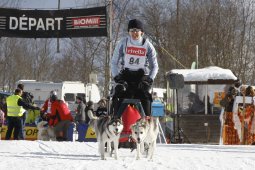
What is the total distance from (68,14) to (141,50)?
46.5ft

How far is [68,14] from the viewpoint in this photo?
2156cm

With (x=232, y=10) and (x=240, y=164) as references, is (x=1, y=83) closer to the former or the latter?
(x=232, y=10)

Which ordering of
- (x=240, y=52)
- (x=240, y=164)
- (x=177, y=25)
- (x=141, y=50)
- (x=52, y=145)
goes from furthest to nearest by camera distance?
(x=177, y=25) < (x=240, y=52) < (x=52, y=145) < (x=141, y=50) < (x=240, y=164)

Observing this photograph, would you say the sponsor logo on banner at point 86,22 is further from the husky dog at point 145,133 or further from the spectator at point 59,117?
the husky dog at point 145,133

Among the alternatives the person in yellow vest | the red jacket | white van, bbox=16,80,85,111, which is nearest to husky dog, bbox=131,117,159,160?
the red jacket

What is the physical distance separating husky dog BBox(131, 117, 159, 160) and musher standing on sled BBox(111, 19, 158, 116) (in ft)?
1.18

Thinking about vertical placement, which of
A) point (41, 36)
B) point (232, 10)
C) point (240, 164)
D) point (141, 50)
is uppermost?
point (232, 10)

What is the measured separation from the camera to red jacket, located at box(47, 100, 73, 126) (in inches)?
507

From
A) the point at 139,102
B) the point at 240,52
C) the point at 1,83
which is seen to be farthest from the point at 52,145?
the point at 1,83

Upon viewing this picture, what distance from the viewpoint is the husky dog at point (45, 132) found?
1315cm

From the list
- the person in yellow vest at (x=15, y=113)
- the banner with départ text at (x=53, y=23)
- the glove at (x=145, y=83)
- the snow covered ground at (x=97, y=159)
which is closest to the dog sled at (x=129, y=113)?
the glove at (x=145, y=83)

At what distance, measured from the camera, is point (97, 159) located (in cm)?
737

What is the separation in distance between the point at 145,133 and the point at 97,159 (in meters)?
0.72

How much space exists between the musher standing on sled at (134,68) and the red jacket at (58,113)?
5.11 meters
